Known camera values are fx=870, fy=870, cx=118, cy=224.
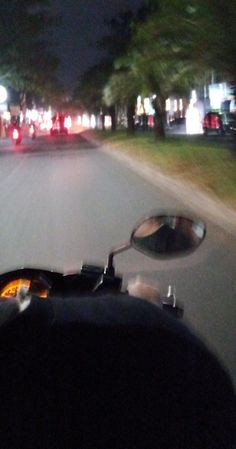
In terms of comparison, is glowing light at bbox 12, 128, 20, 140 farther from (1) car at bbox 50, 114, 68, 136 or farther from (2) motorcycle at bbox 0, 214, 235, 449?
(2) motorcycle at bbox 0, 214, 235, 449

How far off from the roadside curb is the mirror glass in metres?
8.78

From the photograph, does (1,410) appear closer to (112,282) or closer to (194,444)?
(194,444)

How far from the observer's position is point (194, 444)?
2.42m

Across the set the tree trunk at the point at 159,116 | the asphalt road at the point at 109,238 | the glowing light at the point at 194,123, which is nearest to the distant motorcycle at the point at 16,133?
the glowing light at the point at 194,123

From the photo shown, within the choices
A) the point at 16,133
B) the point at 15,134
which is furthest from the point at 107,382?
the point at 15,134

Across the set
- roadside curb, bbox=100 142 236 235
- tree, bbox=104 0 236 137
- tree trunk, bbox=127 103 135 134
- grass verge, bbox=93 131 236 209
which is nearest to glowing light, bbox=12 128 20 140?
tree trunk, bbox=127 103 135 134

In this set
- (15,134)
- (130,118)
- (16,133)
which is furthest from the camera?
(15,134)

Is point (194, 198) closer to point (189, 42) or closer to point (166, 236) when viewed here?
point (189, 42)

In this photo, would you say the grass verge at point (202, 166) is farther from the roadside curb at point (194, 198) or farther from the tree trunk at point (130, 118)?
the tree trunk at point (130, 118)

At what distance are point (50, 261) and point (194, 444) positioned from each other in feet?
26.6

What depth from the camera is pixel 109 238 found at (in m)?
12.2

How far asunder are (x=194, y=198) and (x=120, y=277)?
13.9 metres

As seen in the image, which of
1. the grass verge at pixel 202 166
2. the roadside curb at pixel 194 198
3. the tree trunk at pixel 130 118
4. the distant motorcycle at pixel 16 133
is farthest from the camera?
the distant motorcycle at pixel 16 133

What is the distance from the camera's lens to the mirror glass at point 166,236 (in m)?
3.71
